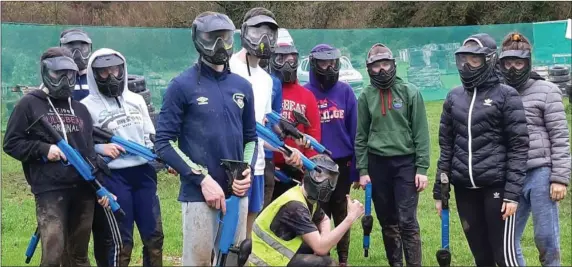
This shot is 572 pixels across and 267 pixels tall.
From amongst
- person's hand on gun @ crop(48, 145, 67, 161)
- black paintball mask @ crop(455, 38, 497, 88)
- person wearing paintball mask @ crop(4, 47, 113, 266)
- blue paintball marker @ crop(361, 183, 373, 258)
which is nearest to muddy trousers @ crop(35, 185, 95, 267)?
person wearing paintball mask @ crop(4, 47, 113, 266)

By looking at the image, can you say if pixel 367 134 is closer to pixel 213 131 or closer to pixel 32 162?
pixel 213 131

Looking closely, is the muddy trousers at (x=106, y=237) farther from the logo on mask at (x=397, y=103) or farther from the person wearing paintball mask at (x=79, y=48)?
the logo on mask at (x=397, y=103)

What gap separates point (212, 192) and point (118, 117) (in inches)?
73.3

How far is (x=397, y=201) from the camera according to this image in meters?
6.88

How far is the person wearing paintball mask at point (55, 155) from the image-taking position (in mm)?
5918

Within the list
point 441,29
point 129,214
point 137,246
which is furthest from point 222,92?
point 441,29

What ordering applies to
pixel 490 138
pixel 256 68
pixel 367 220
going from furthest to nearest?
pixel 367 220
pixel 256 68
pixel 490 138

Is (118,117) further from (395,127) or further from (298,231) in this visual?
(395,127)

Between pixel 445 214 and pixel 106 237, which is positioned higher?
pixel 445 214

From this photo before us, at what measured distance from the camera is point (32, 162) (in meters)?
5.97

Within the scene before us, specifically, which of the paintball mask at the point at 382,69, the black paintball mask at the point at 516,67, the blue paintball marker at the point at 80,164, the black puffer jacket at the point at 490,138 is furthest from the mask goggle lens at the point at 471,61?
the blue paintball marker at the point at 80,164

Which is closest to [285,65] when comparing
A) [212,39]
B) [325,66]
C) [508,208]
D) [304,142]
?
[325,66]

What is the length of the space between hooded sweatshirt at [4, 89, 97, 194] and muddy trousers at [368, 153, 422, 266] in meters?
2.49

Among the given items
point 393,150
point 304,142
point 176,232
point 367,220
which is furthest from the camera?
point 176,232
